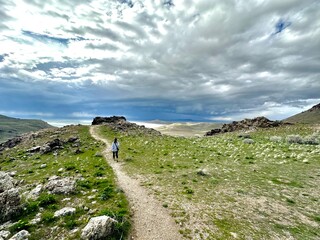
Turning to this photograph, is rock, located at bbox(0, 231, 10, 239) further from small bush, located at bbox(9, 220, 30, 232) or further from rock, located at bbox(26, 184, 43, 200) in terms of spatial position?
rock, located at bbox(26, 184, 43, 200)

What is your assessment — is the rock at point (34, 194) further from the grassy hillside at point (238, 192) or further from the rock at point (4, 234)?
the grassy hillside at point (238, 192)

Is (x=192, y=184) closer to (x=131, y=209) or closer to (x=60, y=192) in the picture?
(x=131, y=209)

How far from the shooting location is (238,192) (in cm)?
1925

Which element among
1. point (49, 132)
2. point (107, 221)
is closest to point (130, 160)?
point (107, 221)

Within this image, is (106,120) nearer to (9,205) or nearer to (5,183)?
(5,183)

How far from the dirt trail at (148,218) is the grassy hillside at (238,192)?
684 mm

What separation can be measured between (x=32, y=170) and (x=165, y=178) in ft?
57.9

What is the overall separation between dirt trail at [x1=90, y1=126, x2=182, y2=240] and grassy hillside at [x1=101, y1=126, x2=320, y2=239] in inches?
26.9

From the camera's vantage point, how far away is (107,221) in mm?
12219

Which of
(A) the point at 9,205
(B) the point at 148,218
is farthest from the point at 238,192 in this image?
(A) the point at 9,205

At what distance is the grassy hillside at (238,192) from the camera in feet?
44.4

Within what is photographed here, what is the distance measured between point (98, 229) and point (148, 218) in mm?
3745

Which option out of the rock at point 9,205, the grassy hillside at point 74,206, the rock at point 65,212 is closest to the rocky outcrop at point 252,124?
the grassy hillside at point 74,206

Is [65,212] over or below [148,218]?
over
